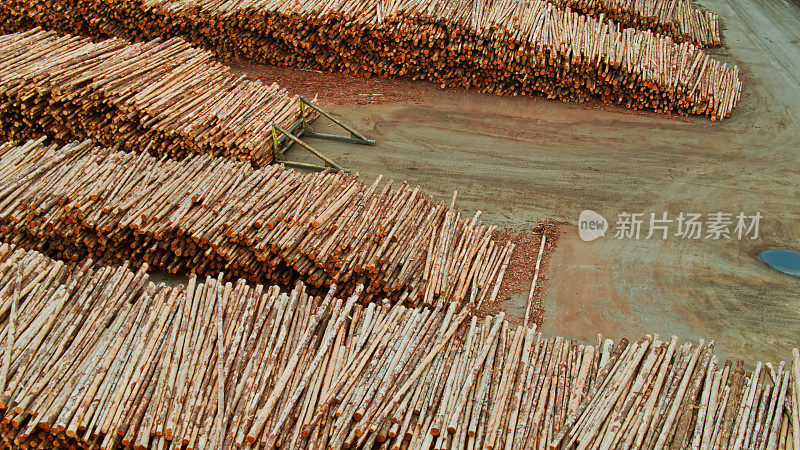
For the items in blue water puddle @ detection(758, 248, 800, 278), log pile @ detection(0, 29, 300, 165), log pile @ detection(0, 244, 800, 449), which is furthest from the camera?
log pile @ detection(0, 29, 300, 165)

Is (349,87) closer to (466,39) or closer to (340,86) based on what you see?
(340,86)

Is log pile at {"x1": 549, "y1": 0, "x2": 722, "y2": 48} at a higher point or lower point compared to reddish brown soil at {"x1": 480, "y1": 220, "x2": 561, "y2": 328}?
higher

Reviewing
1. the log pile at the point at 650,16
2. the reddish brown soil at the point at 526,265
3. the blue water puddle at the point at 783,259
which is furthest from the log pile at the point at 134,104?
the blue water puddle at the point at 783,259

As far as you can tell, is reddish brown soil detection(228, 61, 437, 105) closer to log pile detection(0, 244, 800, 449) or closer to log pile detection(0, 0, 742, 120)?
log pile detection(0, 0, 742, 120)

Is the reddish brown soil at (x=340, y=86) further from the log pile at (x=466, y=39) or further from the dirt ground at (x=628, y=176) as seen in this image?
the log pile at (x=466, y=39)

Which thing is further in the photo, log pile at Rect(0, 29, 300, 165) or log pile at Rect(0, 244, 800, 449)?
log pile at Rect(0, 29, 300, 165)

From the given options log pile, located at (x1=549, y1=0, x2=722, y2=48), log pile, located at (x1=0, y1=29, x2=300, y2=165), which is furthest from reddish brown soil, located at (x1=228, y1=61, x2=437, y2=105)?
log pile, located at (x1=549, y1=0, x2=722, y2=48)

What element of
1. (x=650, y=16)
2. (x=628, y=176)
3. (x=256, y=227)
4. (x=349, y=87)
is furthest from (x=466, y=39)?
(x=256, y=227)
